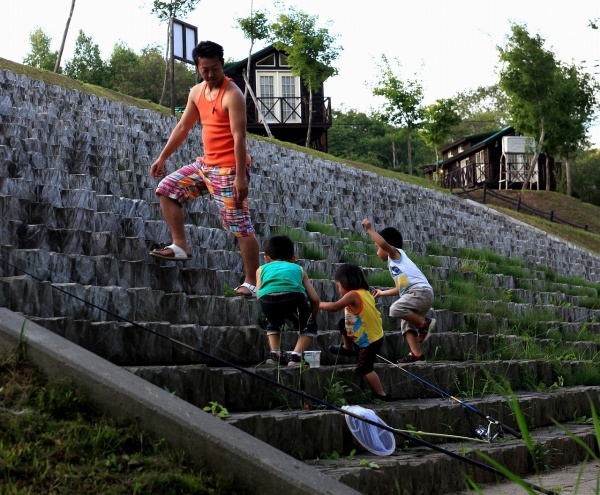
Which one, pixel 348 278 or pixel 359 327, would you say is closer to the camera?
pixel 359 327

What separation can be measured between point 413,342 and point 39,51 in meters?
66.5

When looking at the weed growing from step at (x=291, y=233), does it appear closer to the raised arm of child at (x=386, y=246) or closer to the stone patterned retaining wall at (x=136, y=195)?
the stone patterned retaining wall at (x=136, y=195)

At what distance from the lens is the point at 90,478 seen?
3320 mm

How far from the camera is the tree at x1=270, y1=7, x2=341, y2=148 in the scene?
142 ft

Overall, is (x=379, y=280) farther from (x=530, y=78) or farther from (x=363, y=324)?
(x=530, y=78)

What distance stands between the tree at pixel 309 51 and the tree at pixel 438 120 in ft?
22.8

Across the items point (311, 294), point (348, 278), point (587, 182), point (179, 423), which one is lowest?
point (179, 423)

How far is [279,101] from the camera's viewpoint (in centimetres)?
4750

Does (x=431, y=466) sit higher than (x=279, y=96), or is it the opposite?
(x=279, y=96)

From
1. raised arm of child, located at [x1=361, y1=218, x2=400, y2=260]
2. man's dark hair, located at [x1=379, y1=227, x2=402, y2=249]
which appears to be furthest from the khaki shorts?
man's dark hair, located at [x1=379, y1=227, x2=402, y2=249]

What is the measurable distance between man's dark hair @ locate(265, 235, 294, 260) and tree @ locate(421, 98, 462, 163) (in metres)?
42.2

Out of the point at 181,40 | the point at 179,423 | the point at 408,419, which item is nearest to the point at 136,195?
the point at 408,419

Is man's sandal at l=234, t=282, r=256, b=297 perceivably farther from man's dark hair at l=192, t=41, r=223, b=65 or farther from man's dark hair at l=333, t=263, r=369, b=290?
man's dark hair at l=192, t=41, r=223, b=65

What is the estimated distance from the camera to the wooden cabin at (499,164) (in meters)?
54.7
